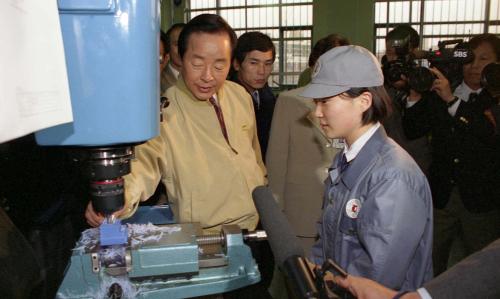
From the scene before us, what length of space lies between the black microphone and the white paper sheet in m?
0.35

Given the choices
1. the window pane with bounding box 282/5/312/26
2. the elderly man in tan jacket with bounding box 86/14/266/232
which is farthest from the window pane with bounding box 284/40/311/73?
the elderly man in tan jacket with bounding box 86/14/266/232

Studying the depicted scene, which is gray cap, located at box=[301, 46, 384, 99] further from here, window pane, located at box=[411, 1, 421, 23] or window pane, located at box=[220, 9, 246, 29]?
window pane, located at box=[220, 9, 246, 29]

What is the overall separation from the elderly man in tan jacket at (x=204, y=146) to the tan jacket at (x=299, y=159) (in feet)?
1.14

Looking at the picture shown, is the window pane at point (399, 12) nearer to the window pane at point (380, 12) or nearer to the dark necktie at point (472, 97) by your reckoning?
the window pane at point (380, 12)

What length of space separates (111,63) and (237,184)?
0.81 meters

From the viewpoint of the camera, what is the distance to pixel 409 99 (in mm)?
2252

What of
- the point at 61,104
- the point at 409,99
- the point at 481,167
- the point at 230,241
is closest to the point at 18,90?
the point at 61,104

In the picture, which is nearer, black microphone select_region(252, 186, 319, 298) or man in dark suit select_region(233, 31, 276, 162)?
black microphone select_region(252, 186, 319, 298)

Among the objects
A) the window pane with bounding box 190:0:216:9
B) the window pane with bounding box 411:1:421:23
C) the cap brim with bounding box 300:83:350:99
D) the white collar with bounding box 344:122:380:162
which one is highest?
the window pane with bounding box 190:0:216:9

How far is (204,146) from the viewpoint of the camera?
140 cm

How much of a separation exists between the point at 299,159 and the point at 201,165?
0.58 m

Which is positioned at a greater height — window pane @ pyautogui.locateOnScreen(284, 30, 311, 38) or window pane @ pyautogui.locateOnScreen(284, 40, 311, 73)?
window pane @ pyautogui.locateOnScreen(284, 30, 311, 38)

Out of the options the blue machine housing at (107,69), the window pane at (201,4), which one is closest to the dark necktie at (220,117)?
the blue machine housing at (107,69)

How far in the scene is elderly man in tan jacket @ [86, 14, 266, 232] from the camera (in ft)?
4.40
